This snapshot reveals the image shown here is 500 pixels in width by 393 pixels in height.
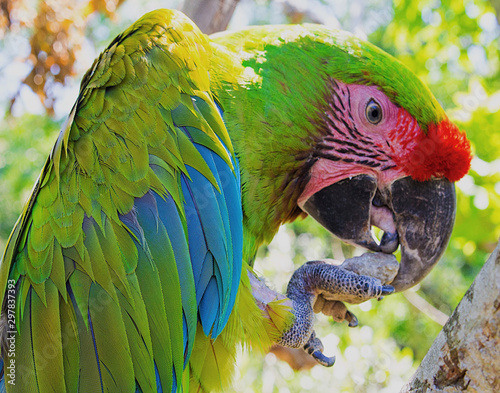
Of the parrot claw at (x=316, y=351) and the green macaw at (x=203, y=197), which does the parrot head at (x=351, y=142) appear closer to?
the green macaw at (x=203, y=197)

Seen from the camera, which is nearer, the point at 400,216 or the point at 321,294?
the point at 400,216

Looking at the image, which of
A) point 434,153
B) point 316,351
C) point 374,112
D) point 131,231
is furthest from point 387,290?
point 131,231

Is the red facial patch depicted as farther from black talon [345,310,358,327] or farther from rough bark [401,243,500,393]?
rough bark [401,243,500,393]

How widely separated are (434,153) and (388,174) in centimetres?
17

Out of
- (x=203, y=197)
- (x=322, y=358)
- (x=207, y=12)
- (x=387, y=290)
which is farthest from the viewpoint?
(x=207, y=12)

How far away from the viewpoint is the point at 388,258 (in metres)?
1.82

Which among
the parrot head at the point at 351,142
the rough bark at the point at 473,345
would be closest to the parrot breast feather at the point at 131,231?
the parrot head at the point at 351,142

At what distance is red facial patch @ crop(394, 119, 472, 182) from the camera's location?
176cm

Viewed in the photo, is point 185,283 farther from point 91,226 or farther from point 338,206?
point 338,206

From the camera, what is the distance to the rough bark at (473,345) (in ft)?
3.20

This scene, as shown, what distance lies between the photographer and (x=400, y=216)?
1.81 m

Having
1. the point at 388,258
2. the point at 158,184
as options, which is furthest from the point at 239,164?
the point at 388,258

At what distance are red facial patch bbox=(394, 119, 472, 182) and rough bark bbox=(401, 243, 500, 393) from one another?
0.81 meters

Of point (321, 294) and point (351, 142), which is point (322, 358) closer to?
point (321, 294)
